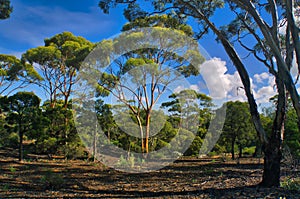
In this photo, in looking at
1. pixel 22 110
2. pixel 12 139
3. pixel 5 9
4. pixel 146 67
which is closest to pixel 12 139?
pixel 12 139

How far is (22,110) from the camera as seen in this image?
30.1 ft

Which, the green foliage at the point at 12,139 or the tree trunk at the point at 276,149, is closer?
the tree trunk at the point at 276,149

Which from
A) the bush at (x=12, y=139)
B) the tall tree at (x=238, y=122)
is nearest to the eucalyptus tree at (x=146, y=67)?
the tall tree at (x=238, y=122)

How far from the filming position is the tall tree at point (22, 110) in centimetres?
909

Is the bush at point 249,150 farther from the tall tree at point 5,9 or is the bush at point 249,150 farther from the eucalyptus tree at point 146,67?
the tall tree at point 5,9

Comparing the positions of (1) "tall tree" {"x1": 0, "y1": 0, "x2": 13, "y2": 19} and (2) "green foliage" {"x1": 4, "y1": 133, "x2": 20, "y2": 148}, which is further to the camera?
(2) "green foliage" {"x1": 4, "y1": 133, "x2": 20, "y2": 148}

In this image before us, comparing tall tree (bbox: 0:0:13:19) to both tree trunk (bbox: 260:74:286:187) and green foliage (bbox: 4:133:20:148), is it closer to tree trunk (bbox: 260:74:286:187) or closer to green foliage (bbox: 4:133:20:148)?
tree trunk (bbox: 260:74:286:187)

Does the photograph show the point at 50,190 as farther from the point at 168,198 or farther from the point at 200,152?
the point at 200,152

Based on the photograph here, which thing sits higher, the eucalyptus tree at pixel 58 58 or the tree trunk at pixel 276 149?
the eucalyptus tree at pixel 58 58

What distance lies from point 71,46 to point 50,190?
10.4 meters

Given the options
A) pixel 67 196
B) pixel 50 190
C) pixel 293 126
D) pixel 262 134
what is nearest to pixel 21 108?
pixel 50 190

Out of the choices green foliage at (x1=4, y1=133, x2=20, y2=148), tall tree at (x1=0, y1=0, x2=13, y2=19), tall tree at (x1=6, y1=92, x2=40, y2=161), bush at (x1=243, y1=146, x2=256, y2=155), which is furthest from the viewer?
bush at (x1=243, y1=146, x2=256, y2=155)

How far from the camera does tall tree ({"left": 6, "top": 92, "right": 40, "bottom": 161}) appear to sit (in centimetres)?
909

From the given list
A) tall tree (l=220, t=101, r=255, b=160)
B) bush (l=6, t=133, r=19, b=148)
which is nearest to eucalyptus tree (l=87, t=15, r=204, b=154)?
tall tree (l=220, t=101, r=255, b=160)
